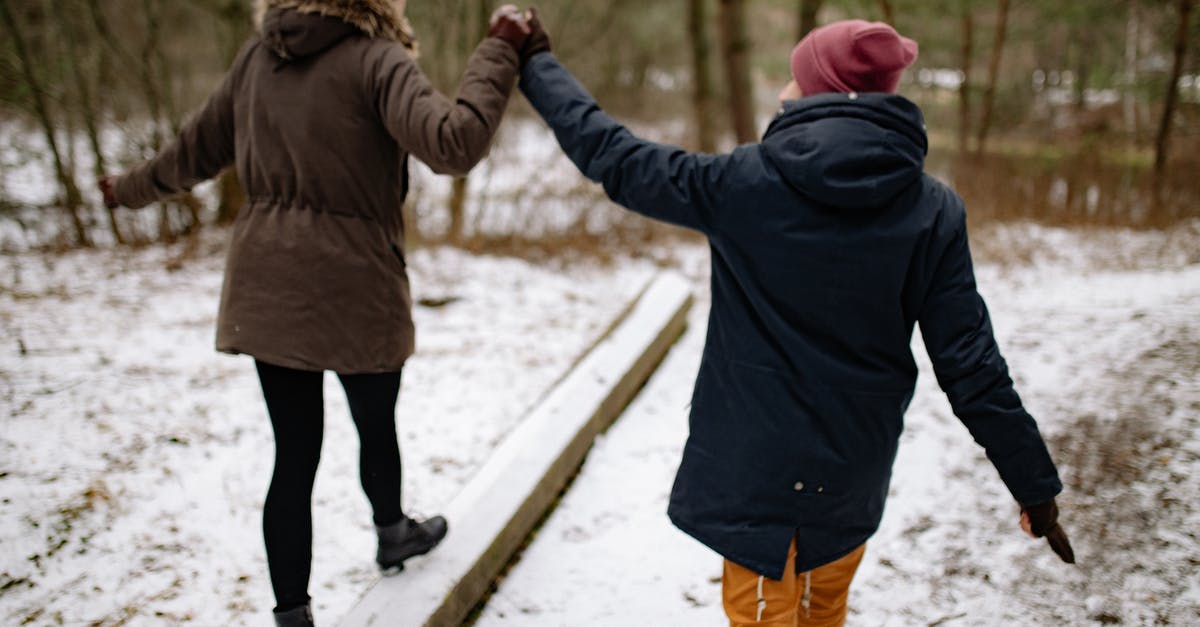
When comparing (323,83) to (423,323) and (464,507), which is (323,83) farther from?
(423,323)

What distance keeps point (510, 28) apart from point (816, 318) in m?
1.09

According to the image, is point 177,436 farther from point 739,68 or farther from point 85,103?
point 739,68

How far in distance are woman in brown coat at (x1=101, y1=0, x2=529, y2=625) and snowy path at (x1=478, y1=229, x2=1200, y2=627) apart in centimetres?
106

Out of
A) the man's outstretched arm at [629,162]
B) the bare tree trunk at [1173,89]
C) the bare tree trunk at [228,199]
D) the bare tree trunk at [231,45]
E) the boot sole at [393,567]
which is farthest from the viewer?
the bare tree trunk at [1173,89]

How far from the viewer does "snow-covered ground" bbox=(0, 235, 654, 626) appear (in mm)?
2656

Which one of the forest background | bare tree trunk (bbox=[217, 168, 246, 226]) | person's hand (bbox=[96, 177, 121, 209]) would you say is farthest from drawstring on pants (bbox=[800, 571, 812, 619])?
bare tree trunk (bbox=[217, 168, 246, 226])

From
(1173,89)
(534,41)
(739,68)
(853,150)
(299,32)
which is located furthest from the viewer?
(1173,89)

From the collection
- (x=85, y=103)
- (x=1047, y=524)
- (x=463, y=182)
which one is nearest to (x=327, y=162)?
(x=1047, y=524)

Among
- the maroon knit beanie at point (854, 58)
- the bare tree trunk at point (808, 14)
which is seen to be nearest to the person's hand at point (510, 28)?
the maroon knit beanie at point (854, 58)

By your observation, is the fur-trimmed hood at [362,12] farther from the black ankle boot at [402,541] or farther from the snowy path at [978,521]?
the snowy path at [978,521]

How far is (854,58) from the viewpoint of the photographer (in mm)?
1630

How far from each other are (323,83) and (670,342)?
366cm

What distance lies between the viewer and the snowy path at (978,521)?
266cm

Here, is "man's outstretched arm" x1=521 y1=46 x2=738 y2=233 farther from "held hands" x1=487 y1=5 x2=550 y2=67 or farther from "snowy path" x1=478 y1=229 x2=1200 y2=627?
"snowy path" x1=478 y1=229 x2=1200 y2=627
